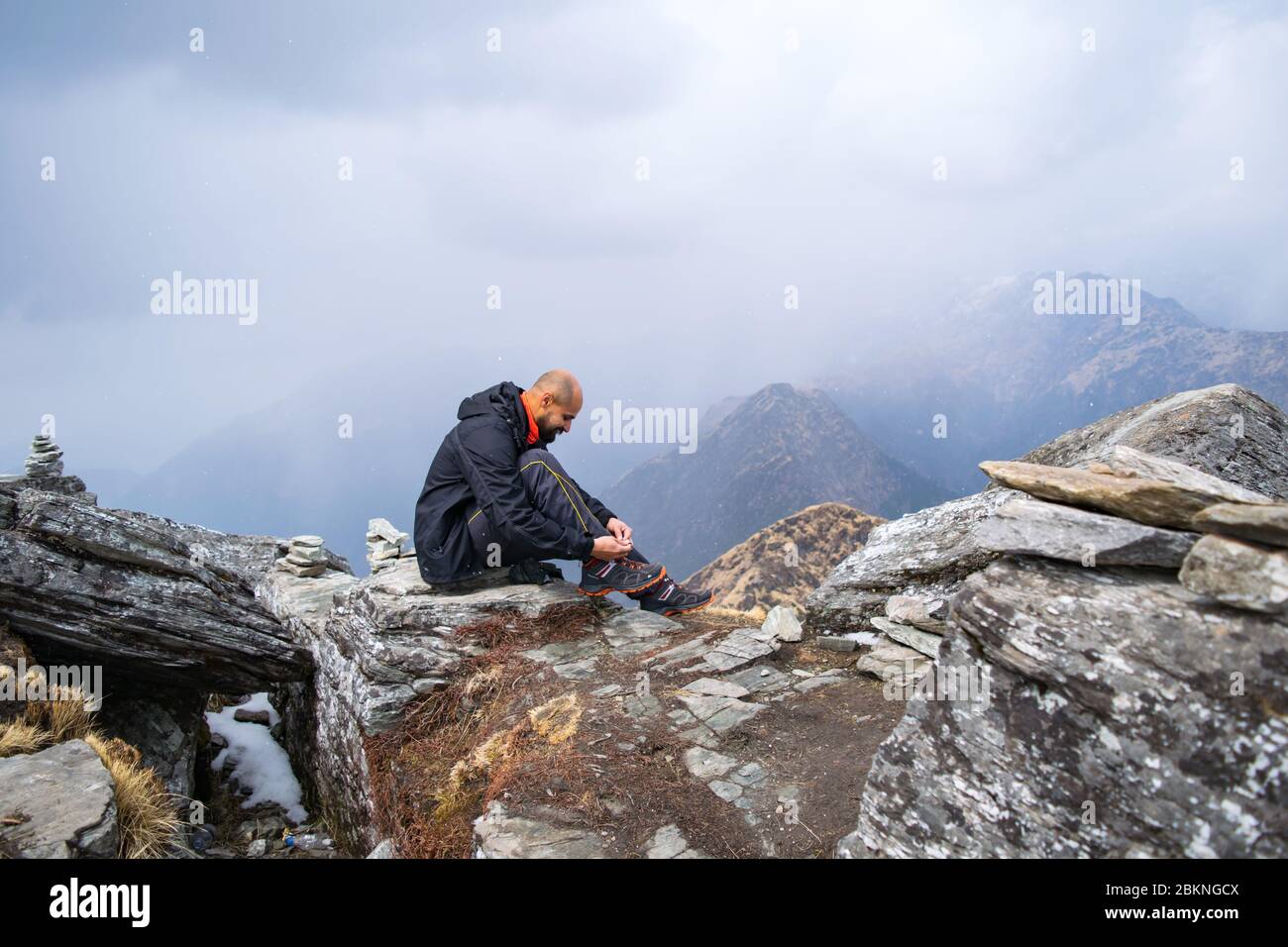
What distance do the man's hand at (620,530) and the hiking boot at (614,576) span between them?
1.18 ft

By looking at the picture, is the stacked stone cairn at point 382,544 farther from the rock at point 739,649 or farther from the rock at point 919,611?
the rock at point 919,611

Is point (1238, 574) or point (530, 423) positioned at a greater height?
point (530, 423)

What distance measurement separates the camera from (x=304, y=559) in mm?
16750

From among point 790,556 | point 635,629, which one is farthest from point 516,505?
point 790,556

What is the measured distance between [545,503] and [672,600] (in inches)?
110

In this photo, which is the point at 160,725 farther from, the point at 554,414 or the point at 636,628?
the point at 554,414

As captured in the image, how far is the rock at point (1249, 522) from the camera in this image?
4.02m

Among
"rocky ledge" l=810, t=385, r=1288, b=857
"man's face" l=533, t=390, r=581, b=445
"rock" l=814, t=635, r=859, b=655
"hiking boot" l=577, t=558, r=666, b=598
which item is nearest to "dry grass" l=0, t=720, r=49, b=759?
"hiking boot" l=577, t=558, r=666, b=598

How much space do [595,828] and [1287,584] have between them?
537cm

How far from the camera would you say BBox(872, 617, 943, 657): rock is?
8664mm

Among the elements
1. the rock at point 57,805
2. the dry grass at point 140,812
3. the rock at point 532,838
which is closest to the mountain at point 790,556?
the rock at point 532,838

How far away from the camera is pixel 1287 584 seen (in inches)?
156
